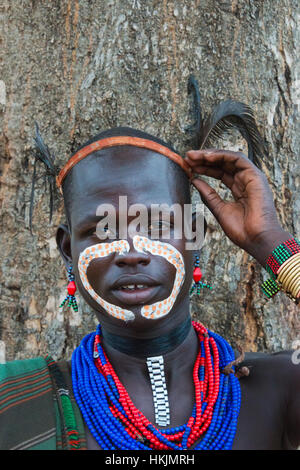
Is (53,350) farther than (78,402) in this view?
Yes

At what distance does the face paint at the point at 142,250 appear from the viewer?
7.48 feet

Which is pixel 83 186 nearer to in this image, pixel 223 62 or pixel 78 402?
pixel 78 402

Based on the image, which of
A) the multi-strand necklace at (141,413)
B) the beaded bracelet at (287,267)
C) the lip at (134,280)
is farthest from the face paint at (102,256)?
the beaded bracelet at (287,267)

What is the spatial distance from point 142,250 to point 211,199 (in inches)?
19.6

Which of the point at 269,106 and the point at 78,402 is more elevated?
the point at 269,106

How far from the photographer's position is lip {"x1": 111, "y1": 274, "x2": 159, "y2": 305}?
7.33 feet

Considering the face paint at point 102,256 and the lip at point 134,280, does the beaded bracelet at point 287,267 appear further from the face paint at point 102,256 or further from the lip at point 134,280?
the face paint at point 102,256

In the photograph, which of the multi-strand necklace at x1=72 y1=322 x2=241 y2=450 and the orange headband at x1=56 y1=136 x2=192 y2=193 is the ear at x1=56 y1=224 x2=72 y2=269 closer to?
the orange headband at x1=56 y1=136 x2=192 y2=193

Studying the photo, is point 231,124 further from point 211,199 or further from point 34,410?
point 34,410

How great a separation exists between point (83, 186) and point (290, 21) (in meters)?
1.94

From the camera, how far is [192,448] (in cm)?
219

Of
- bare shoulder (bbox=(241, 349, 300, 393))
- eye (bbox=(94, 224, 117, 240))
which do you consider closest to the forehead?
eye (bbox=(94, 224, 117, 240))

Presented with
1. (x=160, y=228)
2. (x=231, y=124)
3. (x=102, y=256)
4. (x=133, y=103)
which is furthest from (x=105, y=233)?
(x=133, y=103)
